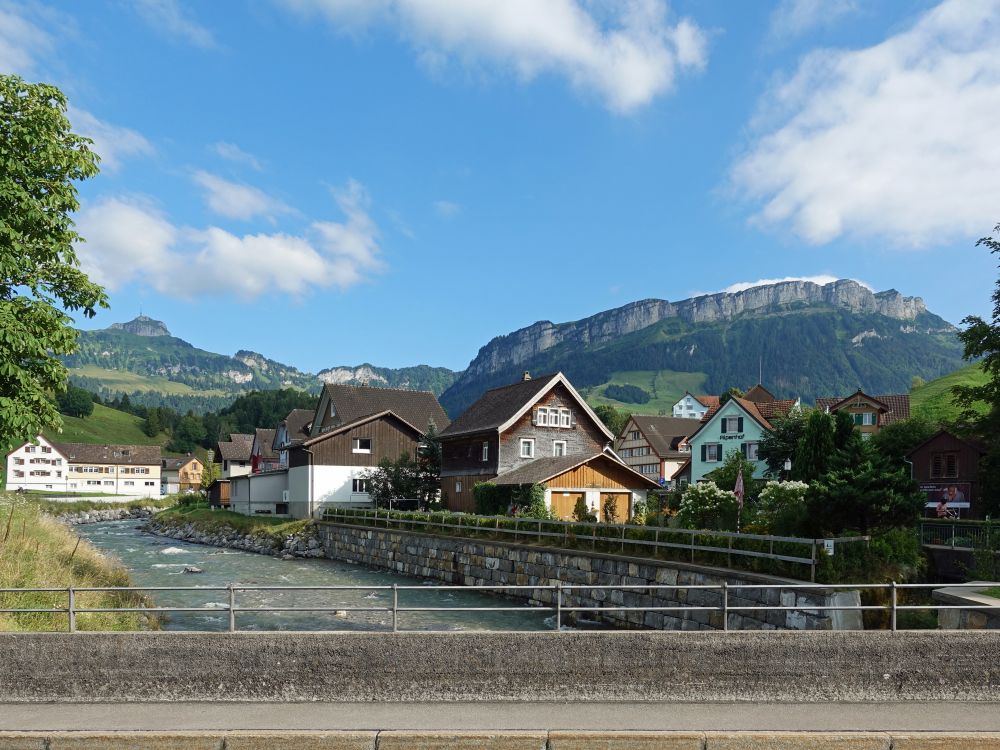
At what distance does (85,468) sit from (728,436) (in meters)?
115

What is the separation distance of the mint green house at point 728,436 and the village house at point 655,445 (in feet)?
108

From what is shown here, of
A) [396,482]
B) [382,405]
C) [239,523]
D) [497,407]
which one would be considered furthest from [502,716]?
[382,405]

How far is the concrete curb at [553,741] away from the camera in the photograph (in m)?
8.21

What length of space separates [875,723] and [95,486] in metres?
147

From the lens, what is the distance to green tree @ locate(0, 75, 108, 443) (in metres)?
14.4

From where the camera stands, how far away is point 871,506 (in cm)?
2084

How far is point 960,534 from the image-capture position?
2352 cm

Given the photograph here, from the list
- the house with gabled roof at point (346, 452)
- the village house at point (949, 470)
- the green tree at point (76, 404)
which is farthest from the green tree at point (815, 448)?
the green tree at point (76, 404)

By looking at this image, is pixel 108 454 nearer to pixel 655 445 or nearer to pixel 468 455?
pixel 655 445

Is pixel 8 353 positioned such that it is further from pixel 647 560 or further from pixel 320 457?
pixel 320 457

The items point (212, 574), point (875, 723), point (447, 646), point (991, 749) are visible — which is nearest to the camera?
point (991, 749)

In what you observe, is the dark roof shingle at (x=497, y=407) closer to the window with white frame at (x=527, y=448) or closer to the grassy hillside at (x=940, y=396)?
the window with white frame at (x=527, y=448)

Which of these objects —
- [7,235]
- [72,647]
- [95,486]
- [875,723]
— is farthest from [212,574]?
[95,486]

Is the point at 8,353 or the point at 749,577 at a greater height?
the point at 8,353
